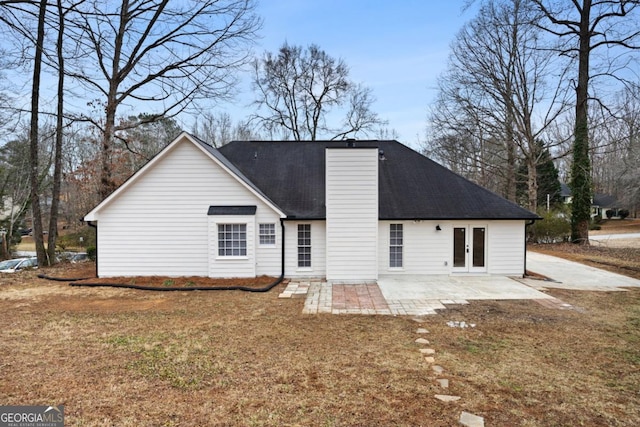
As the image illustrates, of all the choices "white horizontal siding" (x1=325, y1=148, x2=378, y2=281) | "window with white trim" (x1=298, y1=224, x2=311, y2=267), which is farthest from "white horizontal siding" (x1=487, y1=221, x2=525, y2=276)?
"window with white trim" (x1=298, y1=224, x2=311, y2=267)

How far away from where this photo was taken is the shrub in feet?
67.0

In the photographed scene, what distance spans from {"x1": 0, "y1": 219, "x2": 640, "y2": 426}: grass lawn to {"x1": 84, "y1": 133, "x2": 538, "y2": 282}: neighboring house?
3.25 meters

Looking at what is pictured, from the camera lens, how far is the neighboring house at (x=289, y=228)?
11117 mm

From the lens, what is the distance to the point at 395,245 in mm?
11898

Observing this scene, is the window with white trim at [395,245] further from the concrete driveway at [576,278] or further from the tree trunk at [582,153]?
the tree trunk at [582,153]

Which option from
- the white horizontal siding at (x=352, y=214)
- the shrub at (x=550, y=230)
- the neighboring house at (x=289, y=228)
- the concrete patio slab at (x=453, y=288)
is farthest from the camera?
the shrub at (x=550, y=230)

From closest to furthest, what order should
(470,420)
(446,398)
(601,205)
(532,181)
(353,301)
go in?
(470,420) → (446,398) → (353,301) → (532,181) → (601,205)

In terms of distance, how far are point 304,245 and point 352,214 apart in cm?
210

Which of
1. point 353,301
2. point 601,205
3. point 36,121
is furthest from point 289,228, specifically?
point 601,205

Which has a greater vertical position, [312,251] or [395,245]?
[395,245]

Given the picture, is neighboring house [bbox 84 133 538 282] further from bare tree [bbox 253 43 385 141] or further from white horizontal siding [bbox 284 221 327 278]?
bare tree [bbox 253 43 385 141]

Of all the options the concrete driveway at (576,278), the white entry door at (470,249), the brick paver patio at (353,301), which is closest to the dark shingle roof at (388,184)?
the white entry door at (470,249)

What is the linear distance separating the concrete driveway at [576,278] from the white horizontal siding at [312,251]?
6764 mm

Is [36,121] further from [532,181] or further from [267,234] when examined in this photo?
[532,181]
